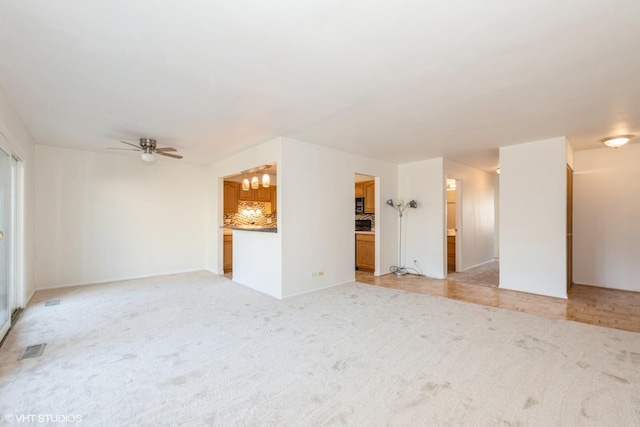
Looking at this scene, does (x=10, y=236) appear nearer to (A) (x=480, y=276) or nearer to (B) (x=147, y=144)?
(B) (x=147, y=144)

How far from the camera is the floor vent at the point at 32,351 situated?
2488mm

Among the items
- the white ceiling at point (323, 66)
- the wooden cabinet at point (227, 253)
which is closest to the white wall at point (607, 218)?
the white ceiling at point (323, 66)

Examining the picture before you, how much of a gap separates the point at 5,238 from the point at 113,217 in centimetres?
210

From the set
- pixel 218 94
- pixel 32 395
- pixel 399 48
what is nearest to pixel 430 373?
pixel 399 48

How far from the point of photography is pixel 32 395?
1.93 meters

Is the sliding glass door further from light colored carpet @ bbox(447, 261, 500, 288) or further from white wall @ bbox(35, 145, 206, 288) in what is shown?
light colored carpet @ bbox(447, 261, 500, 288)

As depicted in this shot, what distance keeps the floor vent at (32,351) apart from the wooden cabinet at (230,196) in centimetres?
451

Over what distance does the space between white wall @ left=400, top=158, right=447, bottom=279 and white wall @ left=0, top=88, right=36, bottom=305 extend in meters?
5.97

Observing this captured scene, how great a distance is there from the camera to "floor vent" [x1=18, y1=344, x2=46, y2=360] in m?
2.49

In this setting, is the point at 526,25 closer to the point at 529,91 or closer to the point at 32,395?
the point at 529,91

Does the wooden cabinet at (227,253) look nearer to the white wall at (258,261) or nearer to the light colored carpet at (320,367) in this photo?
the white wall at (258,261)

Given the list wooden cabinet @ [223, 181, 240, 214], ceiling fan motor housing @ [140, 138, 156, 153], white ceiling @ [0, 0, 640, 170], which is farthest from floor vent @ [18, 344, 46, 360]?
wooden cabinet @ [223, 181, 240, 214]

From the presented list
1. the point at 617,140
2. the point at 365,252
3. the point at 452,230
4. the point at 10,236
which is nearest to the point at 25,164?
the point at 10,236

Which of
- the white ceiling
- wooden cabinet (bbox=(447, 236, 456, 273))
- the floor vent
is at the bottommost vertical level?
the floor vent
